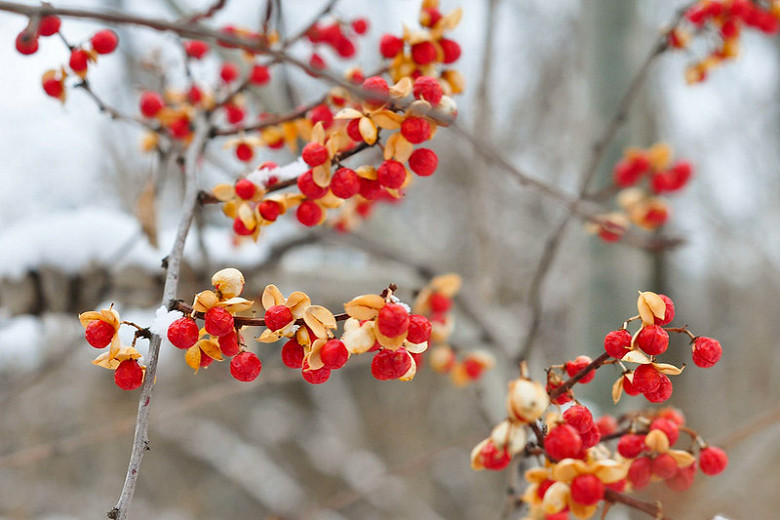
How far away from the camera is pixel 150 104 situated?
1042 millimetres

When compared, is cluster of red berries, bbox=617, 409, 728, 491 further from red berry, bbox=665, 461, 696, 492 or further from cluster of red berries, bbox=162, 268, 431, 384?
cluster of red berries, bbox=162, 268, 431, 384

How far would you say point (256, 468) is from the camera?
13.4 ft

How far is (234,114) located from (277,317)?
0.76 metres

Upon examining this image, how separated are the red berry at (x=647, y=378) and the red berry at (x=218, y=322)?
38cm

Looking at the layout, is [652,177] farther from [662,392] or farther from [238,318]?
[238,318]

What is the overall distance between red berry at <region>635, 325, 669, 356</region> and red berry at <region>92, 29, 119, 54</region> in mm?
753

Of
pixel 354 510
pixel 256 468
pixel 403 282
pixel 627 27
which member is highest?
pixel 627 27

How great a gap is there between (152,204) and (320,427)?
4933mm

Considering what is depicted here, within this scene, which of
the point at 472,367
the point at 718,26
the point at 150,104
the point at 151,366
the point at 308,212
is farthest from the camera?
the point at 472,367

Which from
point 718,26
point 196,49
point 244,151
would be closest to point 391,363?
point 244,151

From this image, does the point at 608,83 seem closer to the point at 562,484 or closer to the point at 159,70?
the point at 159,70

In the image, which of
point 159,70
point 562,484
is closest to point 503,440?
point 562,484

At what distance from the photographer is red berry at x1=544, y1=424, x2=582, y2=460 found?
0.49m

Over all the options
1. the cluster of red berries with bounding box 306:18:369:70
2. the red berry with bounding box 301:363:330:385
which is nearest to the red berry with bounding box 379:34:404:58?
the cluster of red berries with bounding box 306:18:369:70
